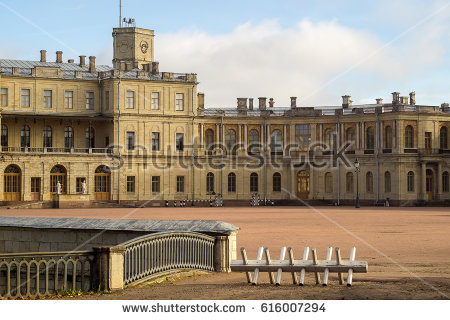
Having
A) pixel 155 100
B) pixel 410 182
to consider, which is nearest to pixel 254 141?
pixel 155 100

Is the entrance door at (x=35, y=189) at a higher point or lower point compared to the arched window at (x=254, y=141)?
lower

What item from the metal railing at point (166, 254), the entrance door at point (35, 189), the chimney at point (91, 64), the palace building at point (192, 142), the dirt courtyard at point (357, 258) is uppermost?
the chimney at point (91, 64)

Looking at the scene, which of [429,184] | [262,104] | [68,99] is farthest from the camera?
[262,104]

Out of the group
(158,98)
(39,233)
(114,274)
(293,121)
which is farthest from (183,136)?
(114,274)

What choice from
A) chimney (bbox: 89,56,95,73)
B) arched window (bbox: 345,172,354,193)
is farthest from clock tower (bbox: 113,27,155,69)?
arched window (bbox: 345,172,354,193)

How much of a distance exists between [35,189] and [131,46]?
2278cm

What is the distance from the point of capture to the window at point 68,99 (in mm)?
70062

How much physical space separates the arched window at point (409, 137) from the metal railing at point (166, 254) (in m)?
53.7

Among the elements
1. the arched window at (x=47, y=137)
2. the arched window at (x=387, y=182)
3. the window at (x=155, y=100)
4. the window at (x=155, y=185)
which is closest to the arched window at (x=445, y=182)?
the arched window at (x=387, y=182)

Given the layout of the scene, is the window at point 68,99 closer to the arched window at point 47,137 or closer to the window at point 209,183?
the arched window at point 47,137

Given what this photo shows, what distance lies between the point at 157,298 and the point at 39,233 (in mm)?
10600

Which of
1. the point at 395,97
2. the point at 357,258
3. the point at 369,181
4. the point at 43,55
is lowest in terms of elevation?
the point at 357,258

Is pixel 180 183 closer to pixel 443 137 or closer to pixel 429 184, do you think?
pixel 429 184

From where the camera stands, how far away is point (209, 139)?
74.6 metres
